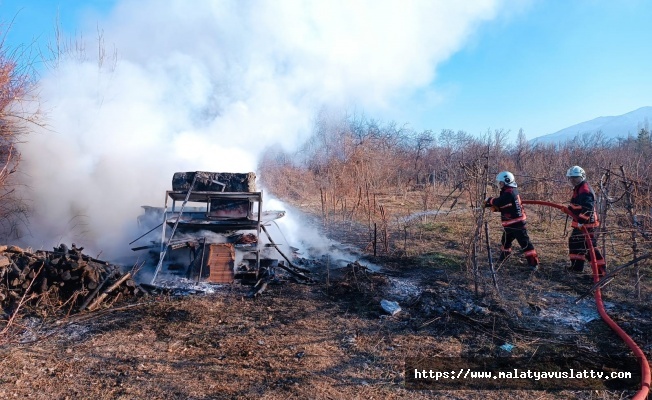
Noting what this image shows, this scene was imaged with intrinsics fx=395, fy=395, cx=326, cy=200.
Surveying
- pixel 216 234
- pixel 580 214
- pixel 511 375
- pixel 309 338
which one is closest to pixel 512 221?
pixel 580 214

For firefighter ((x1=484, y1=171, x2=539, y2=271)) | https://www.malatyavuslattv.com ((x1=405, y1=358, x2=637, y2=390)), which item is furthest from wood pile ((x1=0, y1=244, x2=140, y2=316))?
firefighter ((x1=484, y1=171, x2=539, y2=271))

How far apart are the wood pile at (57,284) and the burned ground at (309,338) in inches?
9.2

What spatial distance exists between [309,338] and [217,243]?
10.1ft

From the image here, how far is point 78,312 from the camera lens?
199 inches

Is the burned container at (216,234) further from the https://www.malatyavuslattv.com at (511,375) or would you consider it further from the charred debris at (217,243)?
the https://www.malatyavuslattv.com at (511,375)

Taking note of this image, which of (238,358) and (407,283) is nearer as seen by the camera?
(238,358)

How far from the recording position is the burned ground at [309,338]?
11.5 ft

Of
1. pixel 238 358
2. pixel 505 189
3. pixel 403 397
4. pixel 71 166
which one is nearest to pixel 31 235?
pixel 71 166

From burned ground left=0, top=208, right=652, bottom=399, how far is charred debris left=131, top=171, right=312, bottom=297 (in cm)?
44

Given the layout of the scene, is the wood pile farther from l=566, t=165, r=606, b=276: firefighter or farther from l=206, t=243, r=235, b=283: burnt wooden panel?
l=566, t=165, r=606, b=276: firefighter

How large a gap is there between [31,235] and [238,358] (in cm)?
877

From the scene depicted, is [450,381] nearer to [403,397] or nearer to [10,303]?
[403,397]

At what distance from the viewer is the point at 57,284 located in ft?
17.5

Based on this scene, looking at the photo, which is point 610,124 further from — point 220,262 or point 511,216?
point 220,262
